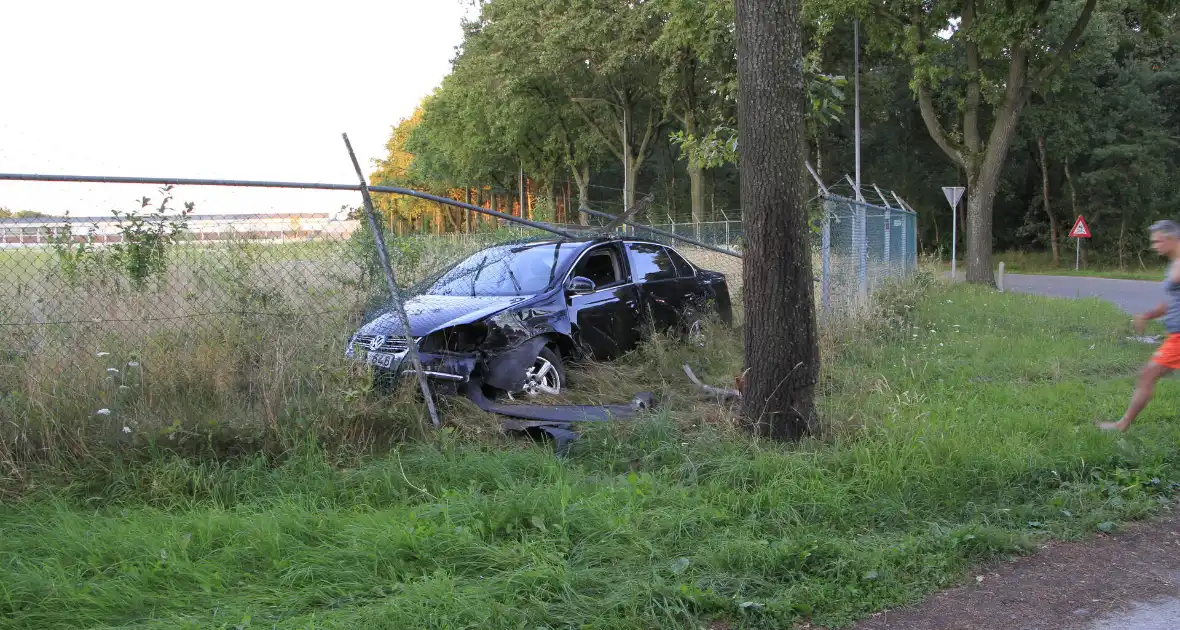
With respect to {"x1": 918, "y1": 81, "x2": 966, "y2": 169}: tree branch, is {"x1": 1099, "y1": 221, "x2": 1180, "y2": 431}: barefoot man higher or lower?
lower

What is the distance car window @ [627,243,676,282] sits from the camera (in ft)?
29.4

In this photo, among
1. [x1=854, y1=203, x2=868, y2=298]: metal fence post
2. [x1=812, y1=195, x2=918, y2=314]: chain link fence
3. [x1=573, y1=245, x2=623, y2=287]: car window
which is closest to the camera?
[x1=573, y1=245, x2=623, y2=287]: car window

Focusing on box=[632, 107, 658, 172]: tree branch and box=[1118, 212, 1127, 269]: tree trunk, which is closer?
box=[1118, 212, 1127, 269]: tree trunk

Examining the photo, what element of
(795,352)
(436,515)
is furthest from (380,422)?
(795,352)

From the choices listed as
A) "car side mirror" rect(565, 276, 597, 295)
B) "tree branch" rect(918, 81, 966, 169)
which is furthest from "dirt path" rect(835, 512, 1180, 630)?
"tree branch" rect(918, 81, 966, 169)

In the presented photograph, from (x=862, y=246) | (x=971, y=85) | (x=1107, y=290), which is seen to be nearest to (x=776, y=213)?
(x=862, y=246)

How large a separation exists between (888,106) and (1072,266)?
35.7 feet

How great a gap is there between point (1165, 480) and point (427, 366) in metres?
4.86

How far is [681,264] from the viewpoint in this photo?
978 cm

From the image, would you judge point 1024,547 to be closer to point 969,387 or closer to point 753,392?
point 753,392

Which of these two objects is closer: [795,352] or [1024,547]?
[1024,547]

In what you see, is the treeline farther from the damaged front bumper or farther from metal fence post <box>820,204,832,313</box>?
the damaged front bumper

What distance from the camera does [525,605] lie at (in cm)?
360

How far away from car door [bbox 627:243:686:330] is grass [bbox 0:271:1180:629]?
2.22m
